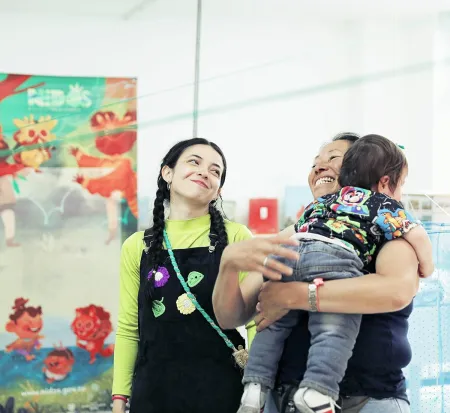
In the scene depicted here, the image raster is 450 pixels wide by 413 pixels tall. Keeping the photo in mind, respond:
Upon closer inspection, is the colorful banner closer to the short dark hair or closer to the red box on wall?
the red box on wall

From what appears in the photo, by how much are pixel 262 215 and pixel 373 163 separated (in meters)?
2.50

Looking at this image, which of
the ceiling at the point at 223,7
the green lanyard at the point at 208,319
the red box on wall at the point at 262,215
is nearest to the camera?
the green lanyard at the point at 208,319

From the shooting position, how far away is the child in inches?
53.4

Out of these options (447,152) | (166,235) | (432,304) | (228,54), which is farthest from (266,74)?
(166,235)

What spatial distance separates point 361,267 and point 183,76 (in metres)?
2.71

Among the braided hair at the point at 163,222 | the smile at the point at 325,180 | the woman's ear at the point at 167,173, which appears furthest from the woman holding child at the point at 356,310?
the woman's ear at the point at 167,173

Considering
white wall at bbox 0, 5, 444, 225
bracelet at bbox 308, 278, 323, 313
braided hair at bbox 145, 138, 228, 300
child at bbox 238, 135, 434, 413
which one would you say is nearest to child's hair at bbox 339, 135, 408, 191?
child at bbox 238, 135, 434, 413

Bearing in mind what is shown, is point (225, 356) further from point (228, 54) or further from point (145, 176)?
point (228, 54)

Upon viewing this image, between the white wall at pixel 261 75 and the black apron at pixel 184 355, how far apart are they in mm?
2031

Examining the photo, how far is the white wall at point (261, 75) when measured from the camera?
383 centimetres

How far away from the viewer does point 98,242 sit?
3902 mm

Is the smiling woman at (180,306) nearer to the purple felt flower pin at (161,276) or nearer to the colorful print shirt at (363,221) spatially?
the purple felt flower pin at (161,276)

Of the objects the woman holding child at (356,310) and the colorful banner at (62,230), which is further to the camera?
the colorful banner at (62,230)

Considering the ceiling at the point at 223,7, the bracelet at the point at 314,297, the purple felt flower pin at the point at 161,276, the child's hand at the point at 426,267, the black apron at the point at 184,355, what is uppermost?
the ceiling at the point at 223,7
